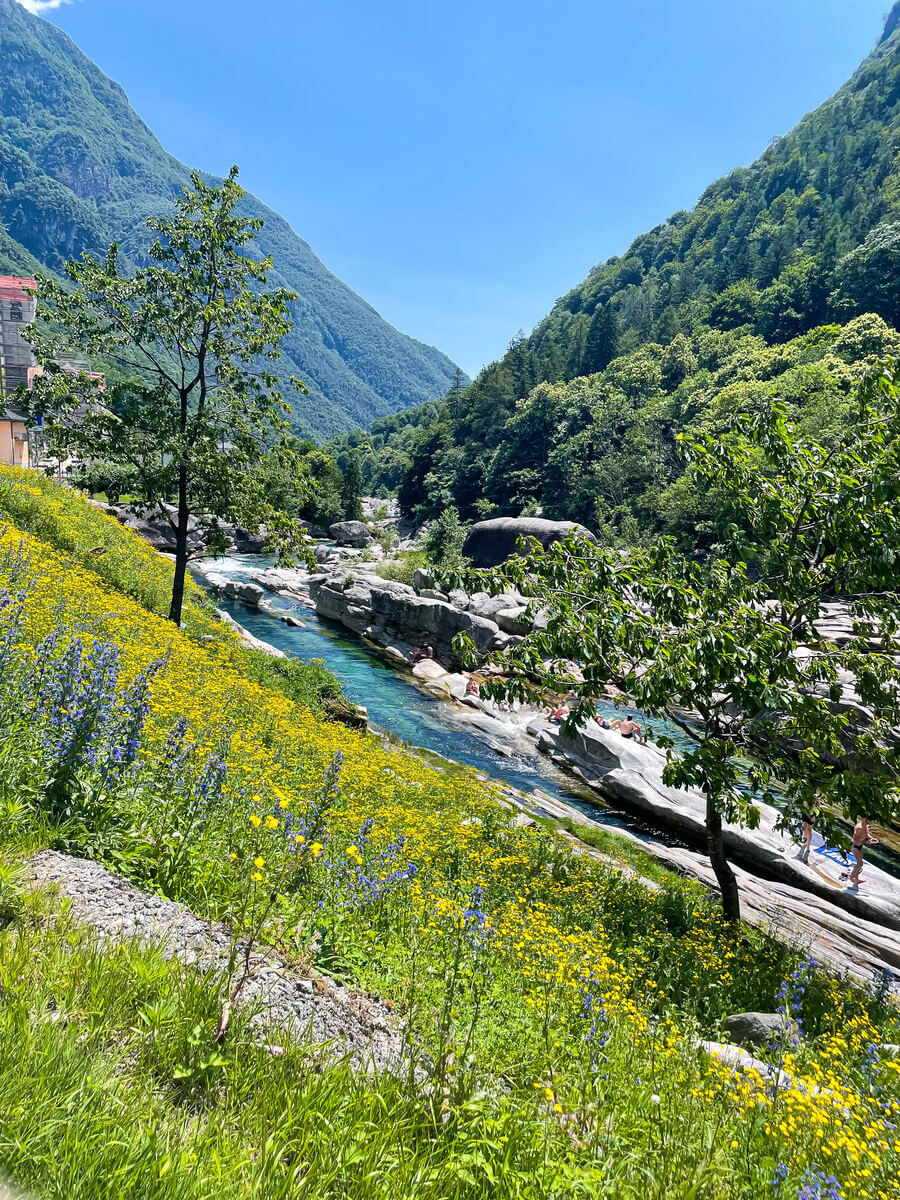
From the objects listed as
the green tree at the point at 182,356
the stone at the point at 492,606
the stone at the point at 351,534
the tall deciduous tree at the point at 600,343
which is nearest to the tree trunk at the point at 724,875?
the green tree at the point at 182,356

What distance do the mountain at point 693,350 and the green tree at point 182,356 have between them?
48996mm

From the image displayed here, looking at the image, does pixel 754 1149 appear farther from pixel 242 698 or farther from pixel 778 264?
pixel 778 264

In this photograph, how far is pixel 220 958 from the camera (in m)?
3.24

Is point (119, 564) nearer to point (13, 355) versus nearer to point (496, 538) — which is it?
point (13, 355)

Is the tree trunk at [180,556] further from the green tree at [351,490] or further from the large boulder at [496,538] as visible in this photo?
the green tree at [351,490]

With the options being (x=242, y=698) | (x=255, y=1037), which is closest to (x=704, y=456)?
(x=255, y=1037)

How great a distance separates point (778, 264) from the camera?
101m

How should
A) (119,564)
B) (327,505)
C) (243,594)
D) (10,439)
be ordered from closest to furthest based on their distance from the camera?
(119,564) < (243,594) < (10,439) < (327,505)

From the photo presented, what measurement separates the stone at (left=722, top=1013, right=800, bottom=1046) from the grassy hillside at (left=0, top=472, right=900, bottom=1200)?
0.23 meters

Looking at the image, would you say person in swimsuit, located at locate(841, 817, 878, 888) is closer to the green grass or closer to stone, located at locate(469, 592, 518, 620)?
the green grass

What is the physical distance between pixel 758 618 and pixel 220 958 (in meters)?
7.01

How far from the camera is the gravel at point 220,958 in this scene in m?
3.14

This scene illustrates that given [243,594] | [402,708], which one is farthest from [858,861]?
[243,594]

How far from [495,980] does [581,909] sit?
3794mm
